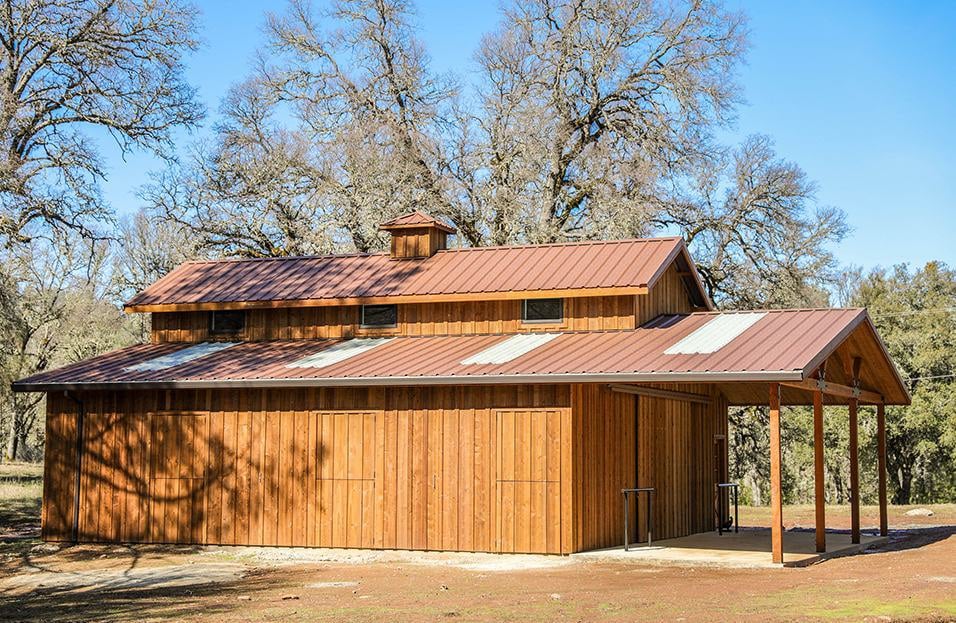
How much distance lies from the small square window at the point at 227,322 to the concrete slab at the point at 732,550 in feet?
28.9

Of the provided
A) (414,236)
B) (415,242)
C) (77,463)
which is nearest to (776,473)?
(415,242)

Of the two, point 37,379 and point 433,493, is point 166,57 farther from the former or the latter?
point 433,493

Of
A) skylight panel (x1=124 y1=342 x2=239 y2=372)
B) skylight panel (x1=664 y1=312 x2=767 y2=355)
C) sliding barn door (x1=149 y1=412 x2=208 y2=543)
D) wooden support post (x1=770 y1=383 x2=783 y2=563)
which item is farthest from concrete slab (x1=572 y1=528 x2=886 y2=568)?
skylight panel (x1=124 y1=342 x2=239 y2=372)

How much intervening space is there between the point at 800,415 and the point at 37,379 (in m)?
32.5

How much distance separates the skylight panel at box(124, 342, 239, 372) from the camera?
840 inches

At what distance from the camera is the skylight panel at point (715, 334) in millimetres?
18016

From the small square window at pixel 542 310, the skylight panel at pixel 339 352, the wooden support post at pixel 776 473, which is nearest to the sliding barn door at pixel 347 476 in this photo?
the skylight panel at pixel 339 352

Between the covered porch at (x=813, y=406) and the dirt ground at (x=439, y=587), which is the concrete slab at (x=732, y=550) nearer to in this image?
the covered porch at (x=813, y=406)

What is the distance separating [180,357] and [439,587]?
9.53 m

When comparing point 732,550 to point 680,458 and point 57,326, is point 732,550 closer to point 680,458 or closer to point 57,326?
point 680,458

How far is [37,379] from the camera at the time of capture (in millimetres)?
21062

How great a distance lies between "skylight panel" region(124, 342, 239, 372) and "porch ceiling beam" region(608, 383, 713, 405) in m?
7.74

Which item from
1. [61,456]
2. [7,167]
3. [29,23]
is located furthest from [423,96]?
[61,456]

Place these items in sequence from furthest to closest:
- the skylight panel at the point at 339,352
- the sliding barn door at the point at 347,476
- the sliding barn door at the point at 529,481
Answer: the skylight panel at the point at 339,352 < the sliding barn door at the point at 347,476 < the sliding barn door at the point at 529,481
